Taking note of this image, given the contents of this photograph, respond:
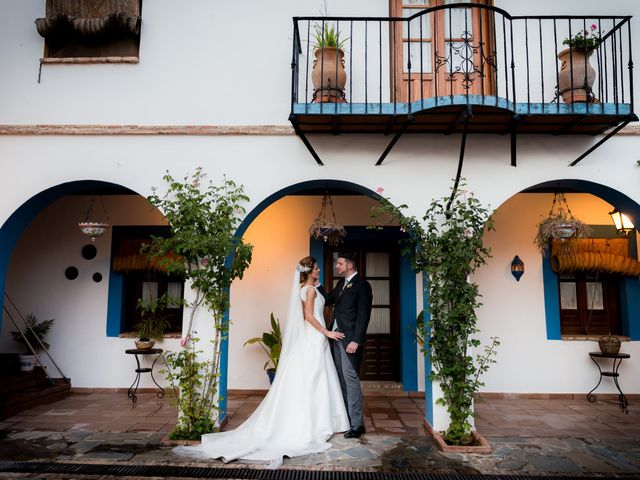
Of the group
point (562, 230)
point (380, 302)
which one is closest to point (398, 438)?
point (380, 302)

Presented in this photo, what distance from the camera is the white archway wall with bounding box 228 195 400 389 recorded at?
7.27 meters

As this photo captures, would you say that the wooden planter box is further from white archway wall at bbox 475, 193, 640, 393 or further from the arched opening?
white archway wall at bbox 475, 193, 640, 393

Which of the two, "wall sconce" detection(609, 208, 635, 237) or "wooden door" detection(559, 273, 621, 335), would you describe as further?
"wooden door" detection(559, 273, 621, 335)

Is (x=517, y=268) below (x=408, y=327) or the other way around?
the other way around

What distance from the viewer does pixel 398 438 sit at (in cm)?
511

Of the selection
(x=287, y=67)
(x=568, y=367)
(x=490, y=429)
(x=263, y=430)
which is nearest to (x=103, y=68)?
(x=287, y=67)

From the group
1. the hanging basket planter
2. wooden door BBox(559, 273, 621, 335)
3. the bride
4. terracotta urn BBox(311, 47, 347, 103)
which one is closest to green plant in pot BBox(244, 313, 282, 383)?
the bride

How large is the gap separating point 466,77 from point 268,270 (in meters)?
4.09

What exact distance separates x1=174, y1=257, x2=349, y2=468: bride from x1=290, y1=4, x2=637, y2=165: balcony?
6.14 ft

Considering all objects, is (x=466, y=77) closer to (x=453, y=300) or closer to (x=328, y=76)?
(x=328, y=76)

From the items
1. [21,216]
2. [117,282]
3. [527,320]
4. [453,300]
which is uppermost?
[21,216]

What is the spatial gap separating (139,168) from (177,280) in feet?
8.94

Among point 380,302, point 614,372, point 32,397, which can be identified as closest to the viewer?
point 32,397

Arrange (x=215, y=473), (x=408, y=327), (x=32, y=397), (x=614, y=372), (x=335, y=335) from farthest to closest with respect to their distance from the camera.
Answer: (x=408, y=327), (x=614, y=372), (x=32, y=397), (x=335, y=335), (x=215, y=473)
